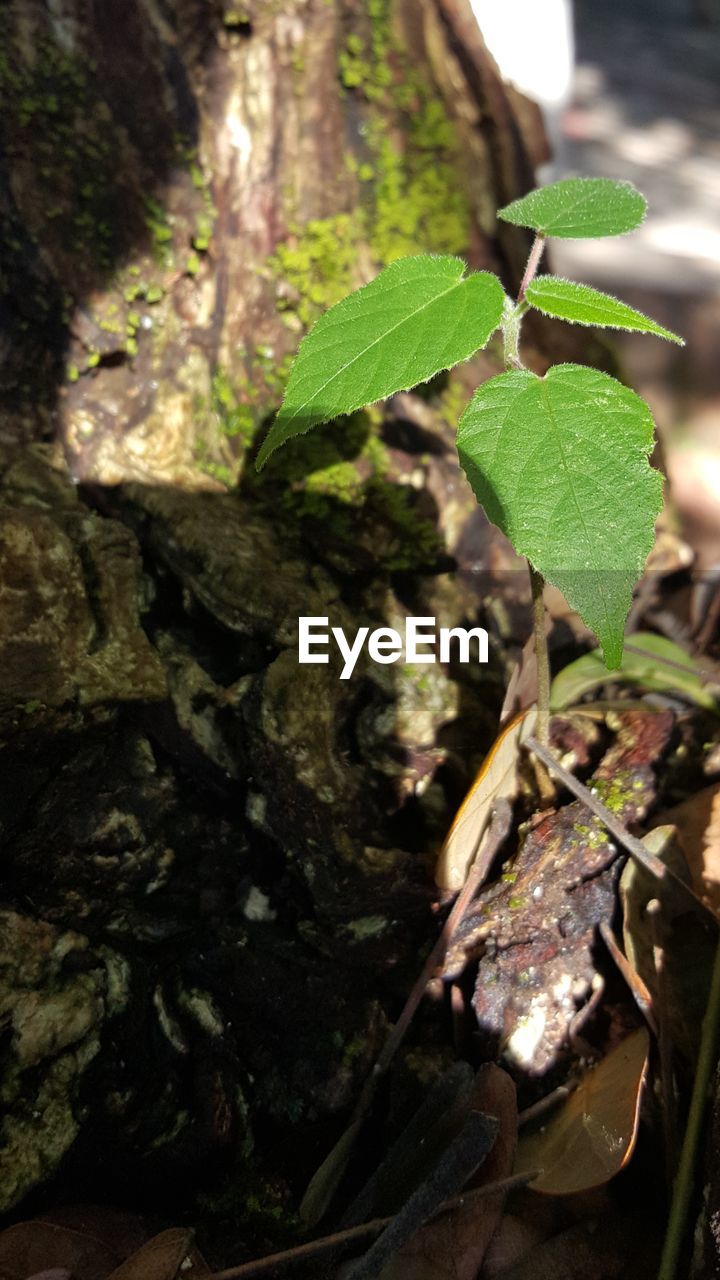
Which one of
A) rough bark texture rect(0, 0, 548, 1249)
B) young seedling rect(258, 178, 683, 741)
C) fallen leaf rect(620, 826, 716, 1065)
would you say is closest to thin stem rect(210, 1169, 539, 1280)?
rough bark texture rect(0, 0, 548, 1249)

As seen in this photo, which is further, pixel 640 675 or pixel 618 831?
pixel 640 675

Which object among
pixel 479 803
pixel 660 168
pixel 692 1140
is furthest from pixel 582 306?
pixel 660 168

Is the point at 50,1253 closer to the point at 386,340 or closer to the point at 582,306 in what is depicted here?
the point at 386,340

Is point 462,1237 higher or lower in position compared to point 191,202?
lower

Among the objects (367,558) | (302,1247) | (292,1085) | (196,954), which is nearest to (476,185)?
(367,558)

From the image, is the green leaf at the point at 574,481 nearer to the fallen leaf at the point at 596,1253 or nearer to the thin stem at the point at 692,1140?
the thin stem at the point at 692,1140

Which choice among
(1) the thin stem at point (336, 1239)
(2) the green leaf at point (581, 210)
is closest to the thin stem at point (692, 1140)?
(1) the thin stem at point (336, 1239)
